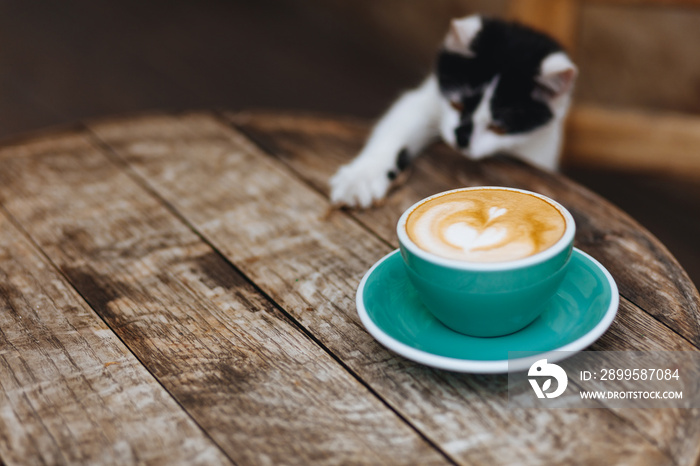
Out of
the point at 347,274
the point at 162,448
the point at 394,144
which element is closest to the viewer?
the point at 162,448

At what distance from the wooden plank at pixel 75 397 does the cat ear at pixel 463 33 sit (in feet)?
2.62

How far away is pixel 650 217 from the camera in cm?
212

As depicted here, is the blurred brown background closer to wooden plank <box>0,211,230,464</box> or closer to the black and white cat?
the black and white cat

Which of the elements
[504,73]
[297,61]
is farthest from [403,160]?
[297,61]

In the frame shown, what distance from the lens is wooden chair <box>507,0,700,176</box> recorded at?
1.35 meters

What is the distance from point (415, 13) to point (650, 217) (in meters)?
1.64

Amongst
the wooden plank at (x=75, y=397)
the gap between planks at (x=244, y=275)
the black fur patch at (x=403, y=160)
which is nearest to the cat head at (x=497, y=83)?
the black fur patch at (x=403, y=160)

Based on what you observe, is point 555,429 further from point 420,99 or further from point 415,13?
point 415,13

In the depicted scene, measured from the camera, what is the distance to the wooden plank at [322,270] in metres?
0.59

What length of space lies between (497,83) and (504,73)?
0.8 inches

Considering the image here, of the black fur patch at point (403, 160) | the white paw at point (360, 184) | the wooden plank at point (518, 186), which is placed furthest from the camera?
the black fur patch at point (403, 160)

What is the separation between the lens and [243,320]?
2.52 ft

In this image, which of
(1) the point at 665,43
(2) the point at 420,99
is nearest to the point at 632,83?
(1) the point at 665,43

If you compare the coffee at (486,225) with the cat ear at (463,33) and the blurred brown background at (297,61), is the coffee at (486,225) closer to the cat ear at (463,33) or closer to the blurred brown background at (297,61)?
the cat ear at (463,33)
